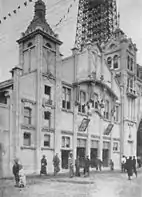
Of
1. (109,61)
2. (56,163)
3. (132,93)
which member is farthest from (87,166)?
(109,61)

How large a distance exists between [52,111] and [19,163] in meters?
0.93

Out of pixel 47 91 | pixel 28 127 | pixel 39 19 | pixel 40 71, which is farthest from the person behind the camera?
pixel 47 91

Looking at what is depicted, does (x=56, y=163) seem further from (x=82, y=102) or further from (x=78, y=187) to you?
(x=82, y=102)

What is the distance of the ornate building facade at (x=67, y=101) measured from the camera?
8.36ft

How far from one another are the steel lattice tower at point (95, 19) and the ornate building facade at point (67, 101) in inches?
5.0

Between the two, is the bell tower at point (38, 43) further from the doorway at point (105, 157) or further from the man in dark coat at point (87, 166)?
the doorway at point (105, 157)

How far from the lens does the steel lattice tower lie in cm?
264

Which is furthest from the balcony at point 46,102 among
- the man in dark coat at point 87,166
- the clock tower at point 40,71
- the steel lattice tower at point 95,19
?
the man in dark coat at point 87,166

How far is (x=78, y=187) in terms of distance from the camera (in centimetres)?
255

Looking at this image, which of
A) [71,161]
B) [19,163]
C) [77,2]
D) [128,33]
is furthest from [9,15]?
[71,161]

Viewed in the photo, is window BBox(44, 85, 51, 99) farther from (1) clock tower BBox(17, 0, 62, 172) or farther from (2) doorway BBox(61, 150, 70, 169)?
(2) doorway BBox(61, 150, 70, 169)

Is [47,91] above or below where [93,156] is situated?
above

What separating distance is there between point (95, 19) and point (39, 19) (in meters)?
0.64

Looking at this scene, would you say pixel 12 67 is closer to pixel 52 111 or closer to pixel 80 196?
pixel 52 111
